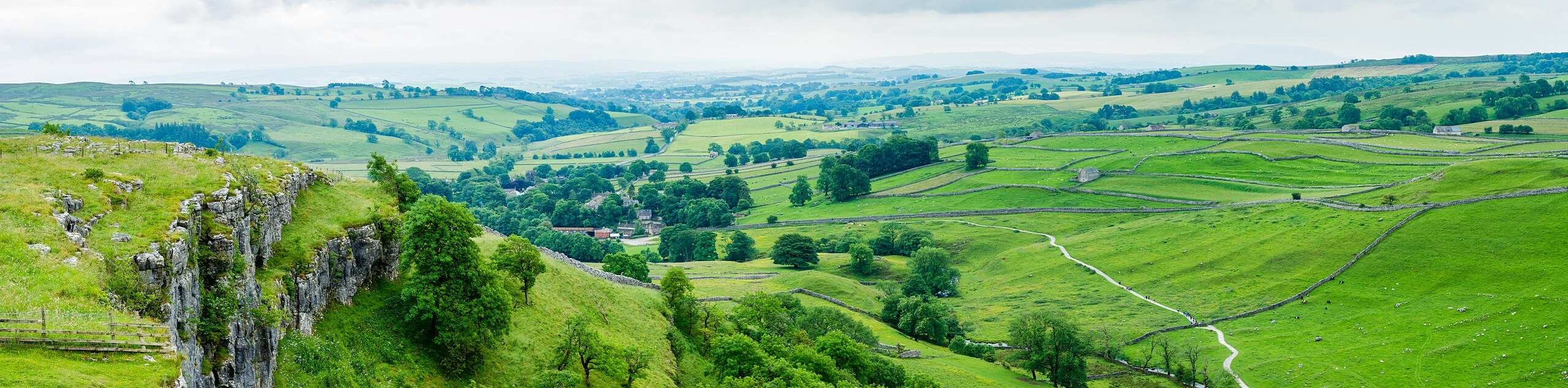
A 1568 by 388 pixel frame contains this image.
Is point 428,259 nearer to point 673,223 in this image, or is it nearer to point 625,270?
point 625,270

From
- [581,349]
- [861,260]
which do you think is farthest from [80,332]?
[861,260]

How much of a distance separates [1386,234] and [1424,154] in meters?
59.7

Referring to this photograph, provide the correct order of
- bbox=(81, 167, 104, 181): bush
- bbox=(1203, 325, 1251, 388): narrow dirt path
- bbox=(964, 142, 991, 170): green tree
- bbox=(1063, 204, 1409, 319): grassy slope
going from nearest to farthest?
bbox=(81, 167, 104, 181): bush < bbox=(1203, 325, 1251, 388): narrow dirt path < bbox=(1063, 204, 1409, 319): grassy slope < bbox=(964, 142, 991, 170): green tree

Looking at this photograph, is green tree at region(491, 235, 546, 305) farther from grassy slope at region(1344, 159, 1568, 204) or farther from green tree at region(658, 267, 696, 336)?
grassy slope at region(1344, 159, 1568, 204)

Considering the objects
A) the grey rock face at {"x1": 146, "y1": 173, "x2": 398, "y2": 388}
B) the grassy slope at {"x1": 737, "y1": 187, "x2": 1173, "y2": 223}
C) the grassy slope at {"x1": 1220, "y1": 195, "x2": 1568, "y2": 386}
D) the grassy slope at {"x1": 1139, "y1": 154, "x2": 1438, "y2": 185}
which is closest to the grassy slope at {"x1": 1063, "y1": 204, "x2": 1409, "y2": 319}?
the grassy slope at {"x1": 1220, "y1": 195, "x2": 1568, "y2": 386}

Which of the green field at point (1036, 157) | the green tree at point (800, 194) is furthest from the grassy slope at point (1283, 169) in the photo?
the green tree at point (800, 194)

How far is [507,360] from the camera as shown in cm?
4894

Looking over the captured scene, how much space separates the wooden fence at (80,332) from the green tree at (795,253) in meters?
91.1

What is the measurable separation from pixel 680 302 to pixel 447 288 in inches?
1041

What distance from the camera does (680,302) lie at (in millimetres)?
70500

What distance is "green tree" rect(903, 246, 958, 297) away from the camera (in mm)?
101688

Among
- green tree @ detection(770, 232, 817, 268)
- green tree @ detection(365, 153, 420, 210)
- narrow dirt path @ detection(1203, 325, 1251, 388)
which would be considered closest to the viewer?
green tree @ detection(365, 153, 420, 210)

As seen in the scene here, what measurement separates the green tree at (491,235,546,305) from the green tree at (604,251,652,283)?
2706 cm

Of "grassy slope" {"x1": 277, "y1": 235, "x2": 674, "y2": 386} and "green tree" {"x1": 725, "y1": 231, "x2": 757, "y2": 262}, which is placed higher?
"grassy slope" {"x1": 277, "y1": 235, "x2": 674, "y2": 386}
